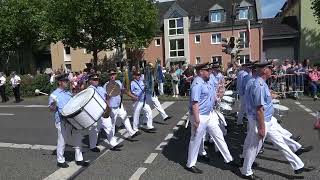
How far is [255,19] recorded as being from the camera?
50625mm

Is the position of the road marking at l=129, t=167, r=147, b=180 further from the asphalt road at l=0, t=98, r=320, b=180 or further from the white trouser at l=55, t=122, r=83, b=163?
the white trouser at l=55, t=122, r=83, b=163

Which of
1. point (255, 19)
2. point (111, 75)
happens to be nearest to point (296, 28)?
point (255, 19)

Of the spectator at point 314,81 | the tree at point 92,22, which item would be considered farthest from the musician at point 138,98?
the tree at point 92,22

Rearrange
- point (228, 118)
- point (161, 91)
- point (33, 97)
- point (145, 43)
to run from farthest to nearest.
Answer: point (145, 43) → point (33, 97) → point (161, 91) → point (228, 118)

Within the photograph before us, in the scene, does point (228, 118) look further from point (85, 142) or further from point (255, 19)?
point (255, 19)

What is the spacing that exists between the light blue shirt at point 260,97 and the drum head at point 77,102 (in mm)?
3014

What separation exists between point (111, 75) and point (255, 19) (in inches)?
1672

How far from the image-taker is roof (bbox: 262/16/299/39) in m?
48.8

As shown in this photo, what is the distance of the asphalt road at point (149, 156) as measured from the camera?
314 inches

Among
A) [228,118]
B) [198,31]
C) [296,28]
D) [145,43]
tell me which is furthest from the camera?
[198,31]

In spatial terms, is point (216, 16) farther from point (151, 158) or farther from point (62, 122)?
point (62, 122)

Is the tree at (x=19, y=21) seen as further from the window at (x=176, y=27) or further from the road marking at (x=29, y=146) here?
the road marking at (x=29, y=146)

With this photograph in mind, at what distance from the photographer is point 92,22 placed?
3553 cm

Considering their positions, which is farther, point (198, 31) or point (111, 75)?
point (198, 31)
